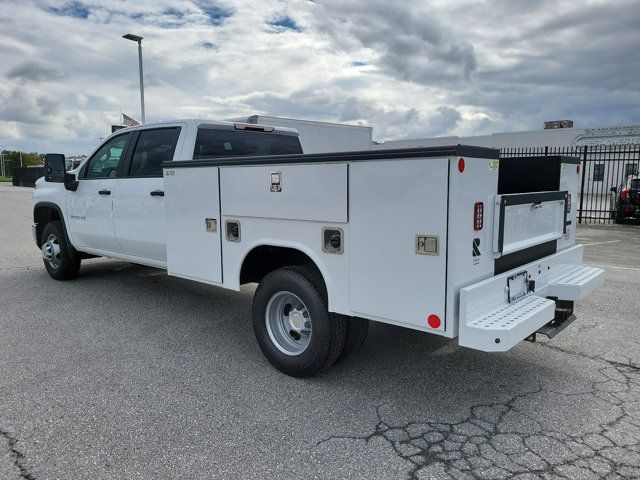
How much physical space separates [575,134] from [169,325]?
34090mm

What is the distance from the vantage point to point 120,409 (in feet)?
12.2

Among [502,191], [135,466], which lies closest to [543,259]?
[502,191]

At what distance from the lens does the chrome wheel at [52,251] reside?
7.66 m

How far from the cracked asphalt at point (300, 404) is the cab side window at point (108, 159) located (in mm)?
1783

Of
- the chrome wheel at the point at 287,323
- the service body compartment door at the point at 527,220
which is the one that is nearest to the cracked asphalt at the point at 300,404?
the chrome wheel at the point at 287,323

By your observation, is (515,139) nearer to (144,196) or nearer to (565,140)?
(565,140)

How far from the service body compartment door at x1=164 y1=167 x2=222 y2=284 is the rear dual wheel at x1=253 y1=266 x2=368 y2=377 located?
663 mm

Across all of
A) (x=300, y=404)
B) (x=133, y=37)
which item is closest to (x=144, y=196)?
(x=300, y=404)

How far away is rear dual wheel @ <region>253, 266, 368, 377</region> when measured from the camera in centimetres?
393

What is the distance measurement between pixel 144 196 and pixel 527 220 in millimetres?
3859

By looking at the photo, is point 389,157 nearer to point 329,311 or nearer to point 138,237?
point 329,311

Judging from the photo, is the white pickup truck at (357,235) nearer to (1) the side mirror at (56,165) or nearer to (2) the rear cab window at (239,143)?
(2) the rear cab window at (239,143)

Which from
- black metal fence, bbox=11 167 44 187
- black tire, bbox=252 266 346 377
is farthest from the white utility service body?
black metal fence, bbox=11 167 44 187

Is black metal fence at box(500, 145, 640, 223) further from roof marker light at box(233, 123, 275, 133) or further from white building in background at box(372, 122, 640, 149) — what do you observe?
white building in background at box(372, 122, 640, 149)
